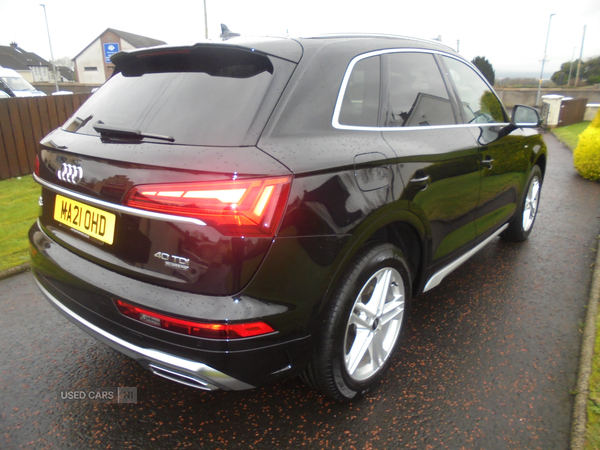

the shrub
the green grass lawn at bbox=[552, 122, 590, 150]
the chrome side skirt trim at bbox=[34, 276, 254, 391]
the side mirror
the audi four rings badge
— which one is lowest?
the green grass lawn at bbox=[552, 122, 590, 150]

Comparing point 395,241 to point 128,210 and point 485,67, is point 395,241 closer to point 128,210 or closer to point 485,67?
point 128,210

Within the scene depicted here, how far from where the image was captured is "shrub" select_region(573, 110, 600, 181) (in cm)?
813

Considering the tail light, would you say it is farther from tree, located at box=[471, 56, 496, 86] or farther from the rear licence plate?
tree, located at box=[471, 56, 496, 86]

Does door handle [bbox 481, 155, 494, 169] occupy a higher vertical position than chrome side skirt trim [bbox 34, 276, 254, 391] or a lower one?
higher

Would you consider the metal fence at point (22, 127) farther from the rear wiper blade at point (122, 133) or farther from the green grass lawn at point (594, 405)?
the green grass lawn at point (594, 405)

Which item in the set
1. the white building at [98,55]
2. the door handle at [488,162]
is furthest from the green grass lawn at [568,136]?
the white building at [98,55]

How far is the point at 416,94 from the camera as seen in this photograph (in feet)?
8.85

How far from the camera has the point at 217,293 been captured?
5.51ft

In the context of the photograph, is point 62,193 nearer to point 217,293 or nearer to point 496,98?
point 217,293

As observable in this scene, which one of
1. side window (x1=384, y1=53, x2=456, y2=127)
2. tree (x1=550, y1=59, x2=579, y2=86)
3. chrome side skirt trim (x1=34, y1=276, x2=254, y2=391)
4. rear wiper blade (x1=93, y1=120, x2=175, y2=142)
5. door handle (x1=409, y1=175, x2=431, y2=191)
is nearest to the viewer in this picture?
chrome side skirt trim (x1=34, y1=276, x2=254, y2=391)

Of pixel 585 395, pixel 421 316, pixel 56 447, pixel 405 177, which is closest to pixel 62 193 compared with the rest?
pixel 56 447

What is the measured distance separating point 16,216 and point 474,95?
527cm

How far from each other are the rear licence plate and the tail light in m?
0.34

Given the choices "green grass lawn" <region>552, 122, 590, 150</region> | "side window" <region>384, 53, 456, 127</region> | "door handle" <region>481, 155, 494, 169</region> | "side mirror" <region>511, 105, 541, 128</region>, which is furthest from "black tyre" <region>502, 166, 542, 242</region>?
"green grass lawn" <region>552, 122, 590, 150</region>
